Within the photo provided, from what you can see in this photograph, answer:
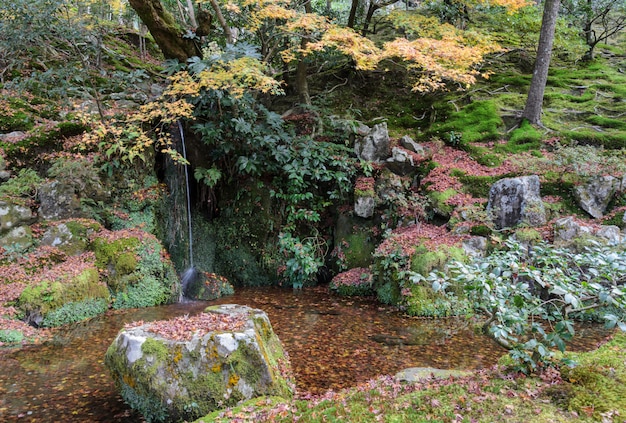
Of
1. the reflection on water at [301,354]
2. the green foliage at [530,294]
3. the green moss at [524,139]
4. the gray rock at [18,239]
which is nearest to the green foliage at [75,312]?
the reflection on water at [301,354]

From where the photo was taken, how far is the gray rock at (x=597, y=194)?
337 inches

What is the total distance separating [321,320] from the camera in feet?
25.0

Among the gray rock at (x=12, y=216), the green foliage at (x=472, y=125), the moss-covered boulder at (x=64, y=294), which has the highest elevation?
the green foliage at (x=472, y=125)

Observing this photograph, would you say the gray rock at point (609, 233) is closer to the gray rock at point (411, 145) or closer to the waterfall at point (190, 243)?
the gray rock at point (411, 145)

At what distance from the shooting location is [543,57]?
36.3ft

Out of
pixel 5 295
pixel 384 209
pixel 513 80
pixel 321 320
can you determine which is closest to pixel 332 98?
pixel 384 209

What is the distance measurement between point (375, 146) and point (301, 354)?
6.72 metres

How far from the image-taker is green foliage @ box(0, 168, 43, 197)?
856 centimetres

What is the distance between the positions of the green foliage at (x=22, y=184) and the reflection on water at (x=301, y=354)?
355cm

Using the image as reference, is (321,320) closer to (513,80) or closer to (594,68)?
(513,80)

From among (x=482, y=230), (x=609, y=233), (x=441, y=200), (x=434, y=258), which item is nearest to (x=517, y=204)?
(x=482, y=230)

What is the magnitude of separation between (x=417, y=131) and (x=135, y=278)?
9.01 metres

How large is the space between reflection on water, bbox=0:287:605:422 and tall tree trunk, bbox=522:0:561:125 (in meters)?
7.04

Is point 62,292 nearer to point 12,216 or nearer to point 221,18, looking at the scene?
point 12,216
